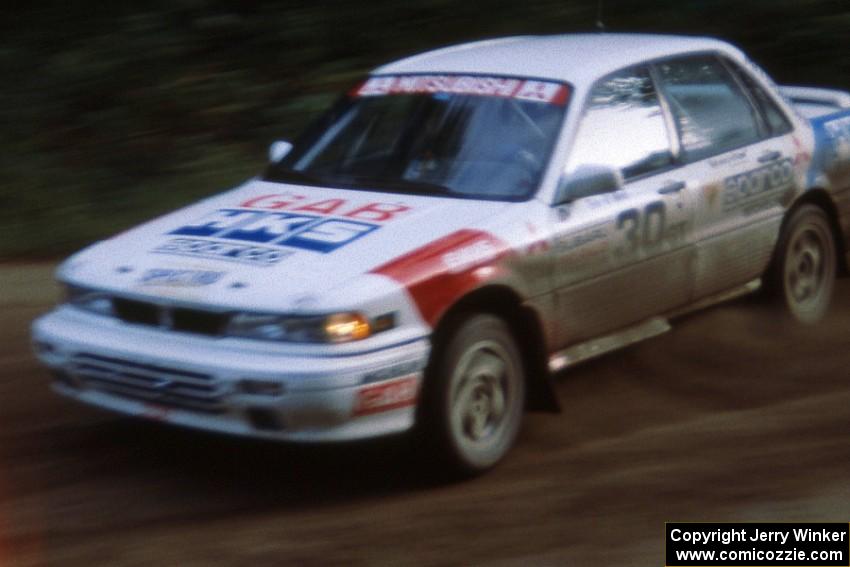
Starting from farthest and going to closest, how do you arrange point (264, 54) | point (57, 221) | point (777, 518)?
point (264, 54) → point (57, 221) → point (777, 518)

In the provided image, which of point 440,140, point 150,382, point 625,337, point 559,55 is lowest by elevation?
point 625,337

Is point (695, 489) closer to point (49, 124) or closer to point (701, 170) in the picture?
point (701, 170)

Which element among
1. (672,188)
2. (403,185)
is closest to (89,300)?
(403,185)

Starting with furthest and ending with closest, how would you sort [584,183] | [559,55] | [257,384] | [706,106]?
[706,106] < [559,55] < [584,183] < [257,384]

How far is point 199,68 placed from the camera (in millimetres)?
11914

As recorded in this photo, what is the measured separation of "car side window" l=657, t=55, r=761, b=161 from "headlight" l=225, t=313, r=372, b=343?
231cm

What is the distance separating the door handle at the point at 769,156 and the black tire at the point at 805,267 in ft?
1.24

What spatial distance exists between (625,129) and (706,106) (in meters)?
0.75

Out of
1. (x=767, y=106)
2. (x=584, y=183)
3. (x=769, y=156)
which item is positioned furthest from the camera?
(x=767, y=106)

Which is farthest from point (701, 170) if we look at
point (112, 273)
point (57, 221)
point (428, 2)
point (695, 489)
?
point (428, 2)

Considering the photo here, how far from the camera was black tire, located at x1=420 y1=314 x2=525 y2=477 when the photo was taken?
5246 millimetres

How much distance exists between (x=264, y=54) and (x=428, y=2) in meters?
1.55

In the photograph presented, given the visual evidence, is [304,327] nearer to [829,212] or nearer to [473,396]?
[473,396]

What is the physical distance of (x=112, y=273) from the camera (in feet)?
18.1
